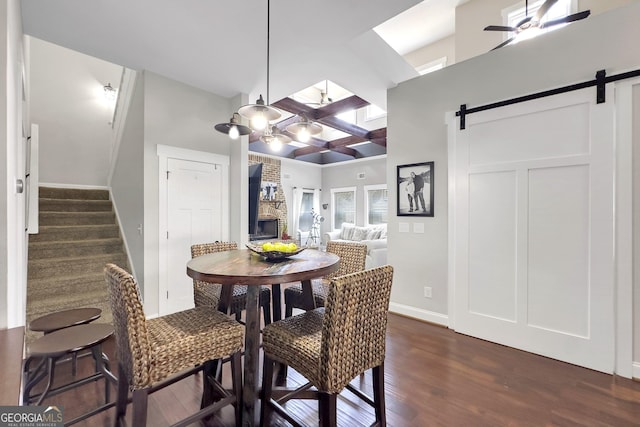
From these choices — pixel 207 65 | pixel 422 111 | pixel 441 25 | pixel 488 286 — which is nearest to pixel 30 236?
pixel 207 65

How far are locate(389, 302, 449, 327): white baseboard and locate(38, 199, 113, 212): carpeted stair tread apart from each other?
15.3 ft

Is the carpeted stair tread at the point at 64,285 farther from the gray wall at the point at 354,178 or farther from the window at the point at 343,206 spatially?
the window at the point at 343,206

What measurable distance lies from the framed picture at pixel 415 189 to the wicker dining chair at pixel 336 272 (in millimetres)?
1146

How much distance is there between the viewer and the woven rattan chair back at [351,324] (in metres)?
1.26

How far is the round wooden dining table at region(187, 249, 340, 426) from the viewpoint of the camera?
1.44m

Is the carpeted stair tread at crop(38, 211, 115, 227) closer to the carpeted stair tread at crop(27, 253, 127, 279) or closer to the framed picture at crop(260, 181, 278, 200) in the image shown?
the carpeted stair tread at crop(27, 253, 127, 279)

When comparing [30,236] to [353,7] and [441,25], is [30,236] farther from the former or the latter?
[441,25]

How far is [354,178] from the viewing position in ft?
28.5

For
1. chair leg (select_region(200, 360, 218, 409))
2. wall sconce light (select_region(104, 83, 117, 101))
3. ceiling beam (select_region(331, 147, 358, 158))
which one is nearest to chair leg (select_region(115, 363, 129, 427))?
chair leg (select_region(200, 360, 218, 409))

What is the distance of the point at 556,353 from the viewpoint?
2.44 m

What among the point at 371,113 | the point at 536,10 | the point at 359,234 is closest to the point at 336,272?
the point at 536,10

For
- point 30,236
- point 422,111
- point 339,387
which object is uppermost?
point 422,111

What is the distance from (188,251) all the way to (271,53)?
2479 mm

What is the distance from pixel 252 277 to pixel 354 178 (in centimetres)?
753
